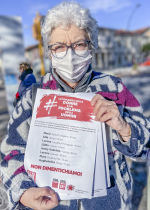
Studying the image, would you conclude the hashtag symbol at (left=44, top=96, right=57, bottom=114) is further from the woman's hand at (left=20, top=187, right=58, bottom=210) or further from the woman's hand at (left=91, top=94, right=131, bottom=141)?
the woman's hand at (left=20, top=187, right=58, bottom=210)

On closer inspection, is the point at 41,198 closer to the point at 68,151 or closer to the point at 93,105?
the point at 68,151

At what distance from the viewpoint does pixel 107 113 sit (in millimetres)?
808

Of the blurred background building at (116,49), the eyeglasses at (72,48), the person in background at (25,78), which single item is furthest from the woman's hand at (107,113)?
the blurred background building at (116,49)

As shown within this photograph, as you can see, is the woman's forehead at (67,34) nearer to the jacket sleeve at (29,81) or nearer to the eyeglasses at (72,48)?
the eyeglasses at (72,48)

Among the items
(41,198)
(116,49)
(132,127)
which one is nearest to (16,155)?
(41,198)

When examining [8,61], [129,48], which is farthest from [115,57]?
[8,61]

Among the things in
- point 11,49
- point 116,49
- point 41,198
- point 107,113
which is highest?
point 116,49

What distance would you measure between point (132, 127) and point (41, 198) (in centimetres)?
46

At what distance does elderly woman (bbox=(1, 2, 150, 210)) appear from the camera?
81 centimetres

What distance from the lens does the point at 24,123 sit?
90cm

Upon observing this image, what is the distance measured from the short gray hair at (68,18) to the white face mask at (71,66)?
0.39 feet

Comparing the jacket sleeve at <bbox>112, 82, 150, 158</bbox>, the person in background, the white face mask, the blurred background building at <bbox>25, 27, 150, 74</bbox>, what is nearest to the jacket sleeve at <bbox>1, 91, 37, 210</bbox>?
the white face mask

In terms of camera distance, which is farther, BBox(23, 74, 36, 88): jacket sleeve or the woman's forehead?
BBox(23, 74, 36, 88): jacket sleeve

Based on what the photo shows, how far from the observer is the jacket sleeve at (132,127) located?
0.86 m
